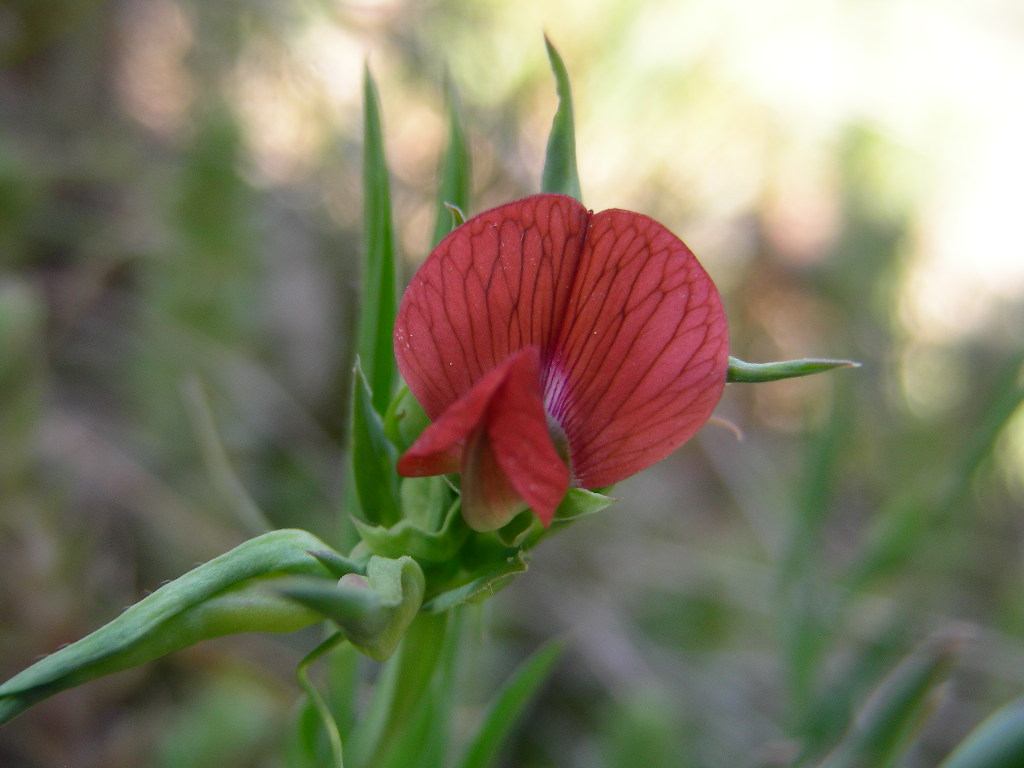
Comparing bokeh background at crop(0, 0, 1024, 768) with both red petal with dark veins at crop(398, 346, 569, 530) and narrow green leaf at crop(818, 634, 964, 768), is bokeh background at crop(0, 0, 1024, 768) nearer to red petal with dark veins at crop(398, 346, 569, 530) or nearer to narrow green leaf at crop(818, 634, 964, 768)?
narrow green leaf at crop(818, 634, 964, 768)

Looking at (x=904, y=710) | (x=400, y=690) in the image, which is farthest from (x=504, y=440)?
(x=904, y=710)

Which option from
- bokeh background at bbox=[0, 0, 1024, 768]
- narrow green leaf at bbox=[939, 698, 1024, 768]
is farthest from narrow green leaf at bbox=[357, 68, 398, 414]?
narrow green leaf at bbox=[939, 698, 1024, 768]

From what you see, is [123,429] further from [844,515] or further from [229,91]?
[844,515]

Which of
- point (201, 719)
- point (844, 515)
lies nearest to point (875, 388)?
point (844, 515)

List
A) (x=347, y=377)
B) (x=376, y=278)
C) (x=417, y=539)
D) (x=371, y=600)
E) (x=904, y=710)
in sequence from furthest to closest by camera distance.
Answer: (x=347, y=377) → (x=904, y=710) → (x=376, y=278) → (x=417, y=539) → (x=371, y=600)

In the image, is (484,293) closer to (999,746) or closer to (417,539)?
(417,539)
